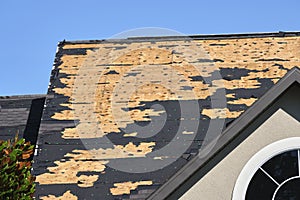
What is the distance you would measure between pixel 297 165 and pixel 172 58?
216 inches

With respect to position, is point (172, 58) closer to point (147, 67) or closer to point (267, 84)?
point (147, 67)

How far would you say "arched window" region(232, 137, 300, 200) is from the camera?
835 centimetres

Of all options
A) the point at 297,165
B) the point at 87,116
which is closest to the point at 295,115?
the point at 297,165

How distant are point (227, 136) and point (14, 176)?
126 inches

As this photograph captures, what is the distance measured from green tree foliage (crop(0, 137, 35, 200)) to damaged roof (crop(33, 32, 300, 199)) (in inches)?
34.5

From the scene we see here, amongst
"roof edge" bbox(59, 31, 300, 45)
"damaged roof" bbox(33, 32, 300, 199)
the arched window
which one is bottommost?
A: the arched window

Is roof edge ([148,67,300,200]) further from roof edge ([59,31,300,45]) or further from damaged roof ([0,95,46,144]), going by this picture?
roof edge ([59,31,300,45])

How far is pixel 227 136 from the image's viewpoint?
8.38 m

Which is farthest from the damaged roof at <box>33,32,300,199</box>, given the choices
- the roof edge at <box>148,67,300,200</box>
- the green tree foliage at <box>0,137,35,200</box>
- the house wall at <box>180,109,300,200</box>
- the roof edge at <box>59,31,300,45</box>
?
the roof edge at <box>148,67,300,200</box>

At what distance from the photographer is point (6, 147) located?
9.20 m

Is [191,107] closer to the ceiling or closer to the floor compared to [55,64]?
closer to the floor

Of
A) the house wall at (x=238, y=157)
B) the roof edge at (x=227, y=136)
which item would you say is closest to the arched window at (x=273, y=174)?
the house wall at (x=238, y=157)

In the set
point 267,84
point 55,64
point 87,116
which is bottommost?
point 87,116

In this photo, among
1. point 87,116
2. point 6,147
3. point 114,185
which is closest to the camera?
point 6,147
